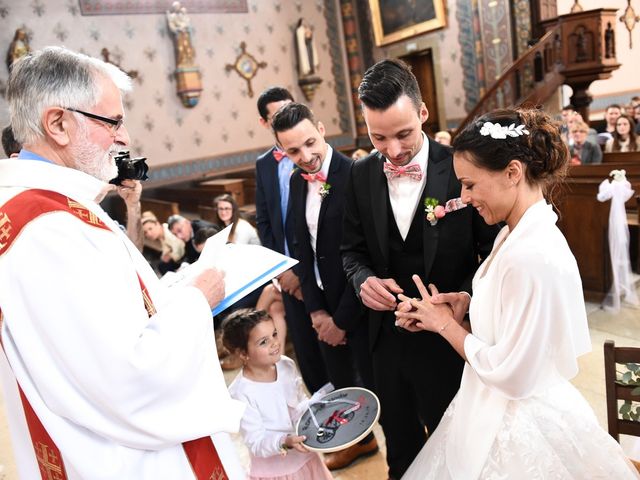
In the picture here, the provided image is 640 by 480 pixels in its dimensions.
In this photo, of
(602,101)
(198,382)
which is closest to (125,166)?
(198,382)

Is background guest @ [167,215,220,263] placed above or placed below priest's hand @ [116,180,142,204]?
below

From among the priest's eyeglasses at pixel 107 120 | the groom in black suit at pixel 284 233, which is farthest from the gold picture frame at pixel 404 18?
the priest's eyeglasses at pixel 107 120

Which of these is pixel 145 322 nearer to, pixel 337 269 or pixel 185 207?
pixel 337 269

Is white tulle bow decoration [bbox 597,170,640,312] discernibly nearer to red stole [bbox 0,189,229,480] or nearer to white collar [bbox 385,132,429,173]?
white collar [bbox 385,132,429,173]

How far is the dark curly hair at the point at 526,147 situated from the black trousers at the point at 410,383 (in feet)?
2.54

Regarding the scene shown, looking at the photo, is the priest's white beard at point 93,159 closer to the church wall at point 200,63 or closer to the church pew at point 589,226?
the church pew at point 589,226

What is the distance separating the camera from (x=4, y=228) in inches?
45.6

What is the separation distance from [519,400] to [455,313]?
33 cm

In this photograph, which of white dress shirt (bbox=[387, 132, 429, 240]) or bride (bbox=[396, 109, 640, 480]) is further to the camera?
white dress shirt (bbox=[387, 132, 429, 240])

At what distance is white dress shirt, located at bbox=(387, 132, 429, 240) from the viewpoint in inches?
75.8

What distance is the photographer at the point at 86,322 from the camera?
112 centimetres

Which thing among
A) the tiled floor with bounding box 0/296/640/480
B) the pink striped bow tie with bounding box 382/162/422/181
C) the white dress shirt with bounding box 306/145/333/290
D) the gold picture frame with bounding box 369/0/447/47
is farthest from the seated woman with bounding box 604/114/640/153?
the pink striped bow tie with bounding box 382/162/422/181

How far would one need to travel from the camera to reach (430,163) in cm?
192

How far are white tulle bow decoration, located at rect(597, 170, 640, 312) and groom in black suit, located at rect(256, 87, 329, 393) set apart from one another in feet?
9.04
